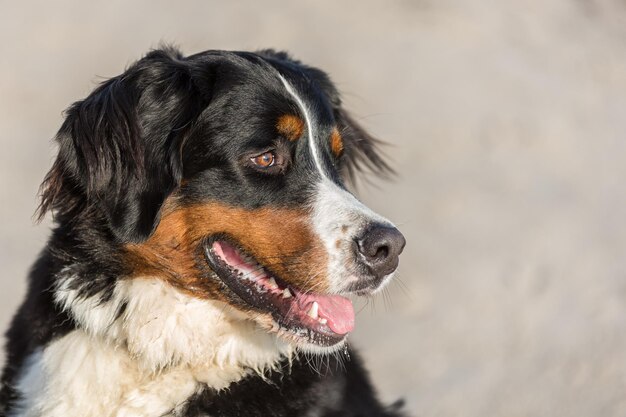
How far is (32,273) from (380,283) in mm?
1485

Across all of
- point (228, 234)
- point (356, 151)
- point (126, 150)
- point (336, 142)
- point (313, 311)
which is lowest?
point (313, 311)

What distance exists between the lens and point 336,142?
3.79 meters

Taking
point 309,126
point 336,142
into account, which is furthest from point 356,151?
point 309,126

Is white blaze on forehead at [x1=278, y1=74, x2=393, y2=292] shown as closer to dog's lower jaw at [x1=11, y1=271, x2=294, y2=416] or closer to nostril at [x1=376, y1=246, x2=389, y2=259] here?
nostril at [x1=376, y1=246, x2=389, y2=259]

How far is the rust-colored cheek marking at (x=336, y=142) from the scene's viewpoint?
3.76 m

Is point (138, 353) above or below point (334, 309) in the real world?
below

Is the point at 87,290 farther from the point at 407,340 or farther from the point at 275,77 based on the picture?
the point at 407,340

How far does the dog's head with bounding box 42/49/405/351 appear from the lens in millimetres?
3295

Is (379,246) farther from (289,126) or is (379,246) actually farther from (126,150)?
(126,150)

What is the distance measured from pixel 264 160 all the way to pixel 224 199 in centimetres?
22

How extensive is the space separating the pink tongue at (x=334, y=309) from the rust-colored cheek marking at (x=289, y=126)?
0.60m

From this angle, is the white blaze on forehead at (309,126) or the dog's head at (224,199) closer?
the dog's head at (224,199)

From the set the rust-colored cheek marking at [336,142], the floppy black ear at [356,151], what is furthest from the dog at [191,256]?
the floppy black ear at [356,151]

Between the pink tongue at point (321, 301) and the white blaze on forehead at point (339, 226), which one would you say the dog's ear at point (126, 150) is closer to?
the pink tongue at point (321, 301)
